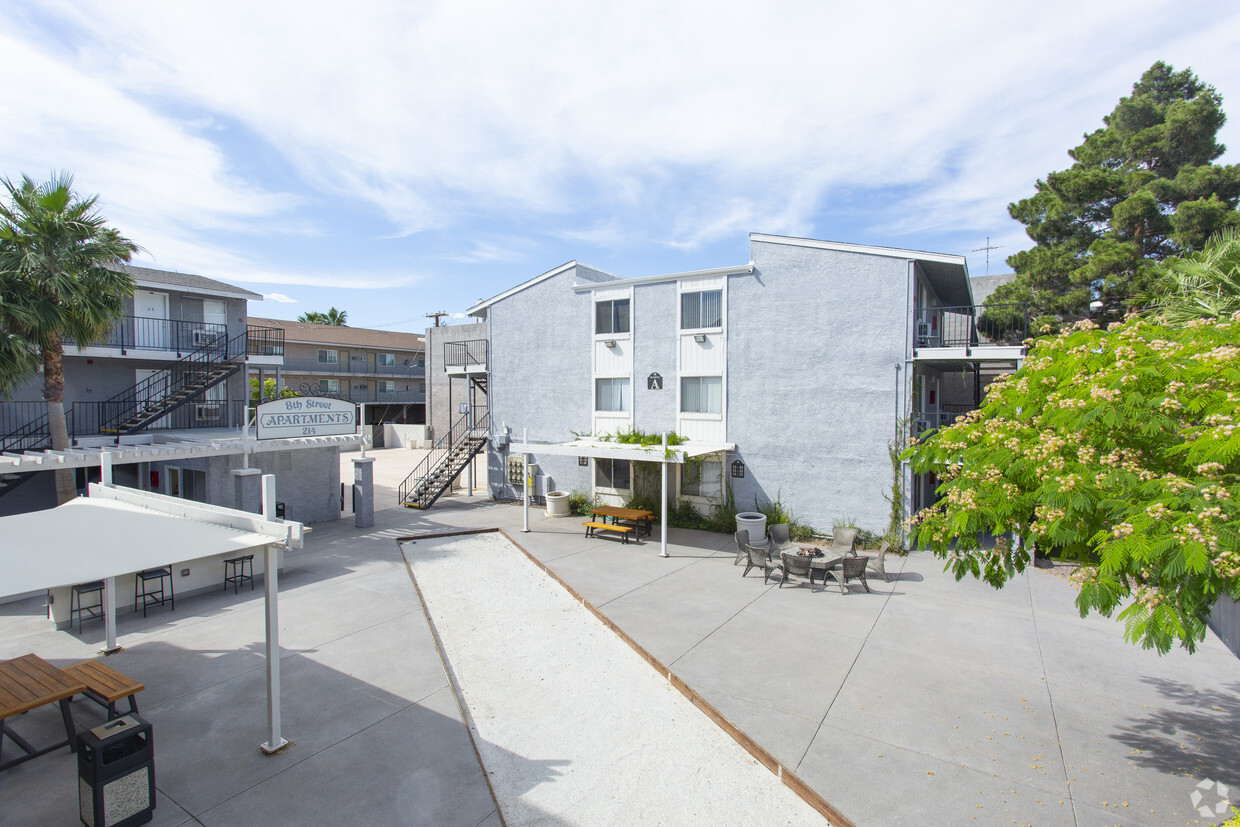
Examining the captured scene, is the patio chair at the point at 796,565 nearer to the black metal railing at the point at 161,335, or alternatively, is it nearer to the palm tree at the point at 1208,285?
the palm tree at the point at 1208,285

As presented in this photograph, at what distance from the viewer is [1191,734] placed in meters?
6.97

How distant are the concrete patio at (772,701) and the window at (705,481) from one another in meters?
5.17

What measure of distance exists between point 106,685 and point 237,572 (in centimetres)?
655

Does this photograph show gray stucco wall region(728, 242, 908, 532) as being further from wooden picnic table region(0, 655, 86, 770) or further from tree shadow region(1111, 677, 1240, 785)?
wooden picnic table region(0, 655, 86, 770)

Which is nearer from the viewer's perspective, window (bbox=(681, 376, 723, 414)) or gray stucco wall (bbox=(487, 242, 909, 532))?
gray stucco wall (bbox=(487, 242, 909, 532))

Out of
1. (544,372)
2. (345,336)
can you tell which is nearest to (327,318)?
(345,336)

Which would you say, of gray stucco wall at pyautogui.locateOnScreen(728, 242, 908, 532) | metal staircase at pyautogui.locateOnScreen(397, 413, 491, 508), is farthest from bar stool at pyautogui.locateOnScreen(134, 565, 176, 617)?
gray stucco wall at pyautogui.locateOnScreen(728, 242, 908, 532)

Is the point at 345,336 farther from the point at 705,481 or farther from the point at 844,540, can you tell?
the point at 844,540

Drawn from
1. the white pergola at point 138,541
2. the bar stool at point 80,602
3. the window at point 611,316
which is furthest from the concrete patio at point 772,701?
the window at point 611,316

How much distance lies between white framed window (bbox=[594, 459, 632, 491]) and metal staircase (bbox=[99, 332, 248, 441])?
12432 millimetres

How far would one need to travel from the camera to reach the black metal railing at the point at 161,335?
1797 centimetres

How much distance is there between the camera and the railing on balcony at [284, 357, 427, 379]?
1667 inches

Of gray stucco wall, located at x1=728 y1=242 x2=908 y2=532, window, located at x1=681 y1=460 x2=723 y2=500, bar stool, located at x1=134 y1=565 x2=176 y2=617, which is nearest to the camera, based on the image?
bar stool, located at x1=134 y1=565 x2=176 y2=617

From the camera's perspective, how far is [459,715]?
7.49 m
